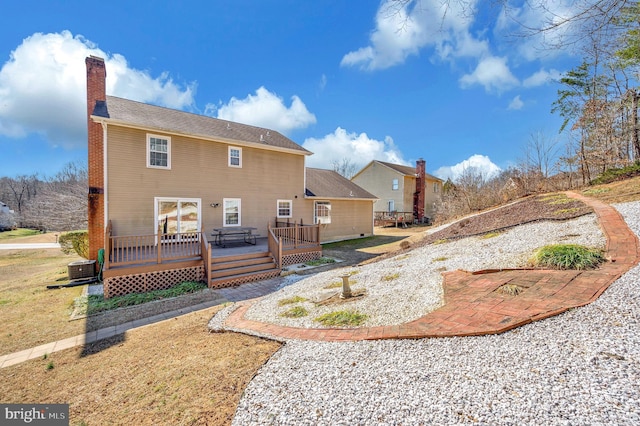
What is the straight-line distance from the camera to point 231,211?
13.6 meters

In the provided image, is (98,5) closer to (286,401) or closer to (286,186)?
(286,186)

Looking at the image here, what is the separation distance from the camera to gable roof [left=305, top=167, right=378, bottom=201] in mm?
18075

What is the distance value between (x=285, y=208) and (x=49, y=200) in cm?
2379

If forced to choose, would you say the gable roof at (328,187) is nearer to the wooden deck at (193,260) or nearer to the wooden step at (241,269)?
the wooden deck at (193,260)

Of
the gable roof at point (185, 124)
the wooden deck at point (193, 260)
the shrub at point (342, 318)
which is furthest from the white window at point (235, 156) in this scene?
the shrub at point (342, 318)

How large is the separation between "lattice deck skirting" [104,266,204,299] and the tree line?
1823 centimetres

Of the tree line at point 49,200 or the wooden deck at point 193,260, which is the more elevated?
the tree line at point 49,200

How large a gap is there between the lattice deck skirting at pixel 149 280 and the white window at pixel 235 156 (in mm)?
6036

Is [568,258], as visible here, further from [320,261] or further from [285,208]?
[285,208]

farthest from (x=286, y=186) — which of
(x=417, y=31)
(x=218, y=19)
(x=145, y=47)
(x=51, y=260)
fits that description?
(x=51, y=260)

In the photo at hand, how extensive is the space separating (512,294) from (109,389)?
19.3ft

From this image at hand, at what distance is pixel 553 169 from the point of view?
1609cm

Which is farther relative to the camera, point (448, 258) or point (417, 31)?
point (448, 258)

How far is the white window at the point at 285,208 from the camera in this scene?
1541cm
